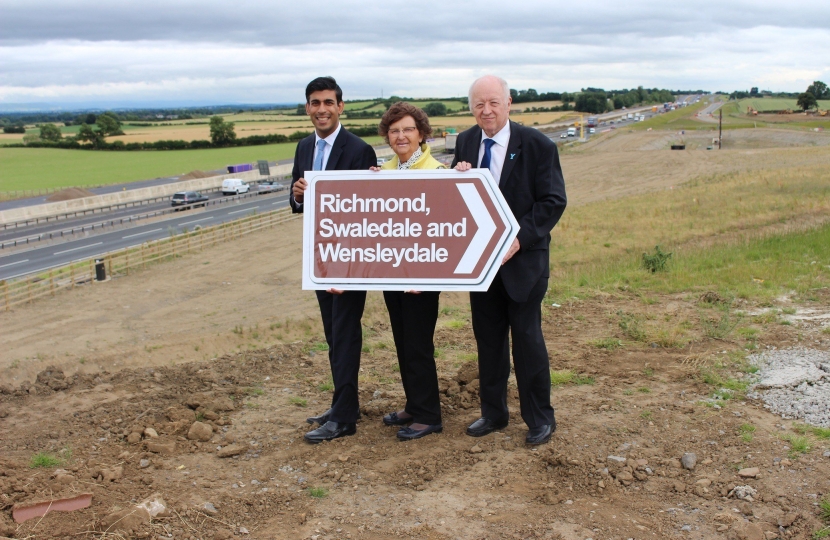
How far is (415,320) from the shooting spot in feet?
17.4

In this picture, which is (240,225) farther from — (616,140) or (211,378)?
(616,140)

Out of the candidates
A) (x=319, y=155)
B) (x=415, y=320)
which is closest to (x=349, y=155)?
(x=319, y=155)

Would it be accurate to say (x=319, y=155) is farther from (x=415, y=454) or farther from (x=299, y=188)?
(x=415, y=454)

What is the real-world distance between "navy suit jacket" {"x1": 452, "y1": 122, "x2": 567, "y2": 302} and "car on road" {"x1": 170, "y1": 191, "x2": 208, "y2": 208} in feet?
161

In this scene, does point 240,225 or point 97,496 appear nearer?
point 97,496

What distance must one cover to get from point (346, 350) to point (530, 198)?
1718mm

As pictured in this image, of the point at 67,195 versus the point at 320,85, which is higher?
the point at 320,85

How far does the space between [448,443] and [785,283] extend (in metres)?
6.55

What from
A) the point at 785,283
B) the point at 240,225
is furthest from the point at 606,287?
the point at 240,225

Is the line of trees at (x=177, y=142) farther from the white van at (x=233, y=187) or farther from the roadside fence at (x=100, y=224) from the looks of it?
the roadside fence at (x=100, y=224)

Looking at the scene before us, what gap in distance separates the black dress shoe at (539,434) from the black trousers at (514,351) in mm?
36

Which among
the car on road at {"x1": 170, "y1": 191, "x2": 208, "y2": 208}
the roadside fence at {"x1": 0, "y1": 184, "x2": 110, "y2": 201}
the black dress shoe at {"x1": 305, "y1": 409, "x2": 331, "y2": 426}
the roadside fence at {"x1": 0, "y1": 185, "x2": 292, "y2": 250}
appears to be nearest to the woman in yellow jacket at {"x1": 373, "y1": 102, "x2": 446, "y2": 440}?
the black dress shoe at {"x1": 305, "y1": 409, "x2": 331, "y2": 426}

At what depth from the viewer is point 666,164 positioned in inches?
2484

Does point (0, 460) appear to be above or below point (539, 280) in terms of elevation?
below
